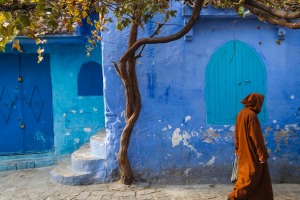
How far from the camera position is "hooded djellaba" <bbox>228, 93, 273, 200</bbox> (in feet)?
15.5

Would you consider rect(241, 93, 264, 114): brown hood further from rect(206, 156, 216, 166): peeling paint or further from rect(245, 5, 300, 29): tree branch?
rect(206, 156, 216, 166): peeling paint

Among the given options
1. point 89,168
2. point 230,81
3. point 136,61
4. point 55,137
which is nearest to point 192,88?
point 230,81

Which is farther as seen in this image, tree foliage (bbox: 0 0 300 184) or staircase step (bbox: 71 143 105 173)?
staircase step (bbox: 71 143 105 173)

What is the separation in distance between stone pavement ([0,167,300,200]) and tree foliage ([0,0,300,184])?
14.4 inches

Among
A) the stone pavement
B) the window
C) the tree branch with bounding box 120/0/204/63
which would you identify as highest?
the tree branch with bounding box 120/0/204/63

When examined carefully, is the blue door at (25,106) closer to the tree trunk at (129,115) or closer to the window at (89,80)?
the window at (89,80)

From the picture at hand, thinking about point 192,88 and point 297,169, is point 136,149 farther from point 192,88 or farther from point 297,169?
point 297,169

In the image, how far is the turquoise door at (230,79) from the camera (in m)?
6.21

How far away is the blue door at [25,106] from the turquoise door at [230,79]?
3.58 meters

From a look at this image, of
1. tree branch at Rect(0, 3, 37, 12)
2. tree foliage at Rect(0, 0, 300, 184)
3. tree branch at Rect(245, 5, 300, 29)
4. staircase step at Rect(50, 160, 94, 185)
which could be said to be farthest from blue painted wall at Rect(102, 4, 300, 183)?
tree branch at Rect(0, 3, 37, 12)

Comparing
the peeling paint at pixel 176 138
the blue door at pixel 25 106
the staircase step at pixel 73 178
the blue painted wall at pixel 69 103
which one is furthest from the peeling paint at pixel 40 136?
the peeling paint at pixel 176 138

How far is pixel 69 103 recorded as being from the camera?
7.60 metres

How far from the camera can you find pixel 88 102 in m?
7.62

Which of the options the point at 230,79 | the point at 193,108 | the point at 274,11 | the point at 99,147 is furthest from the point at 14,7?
the point at 230,79
